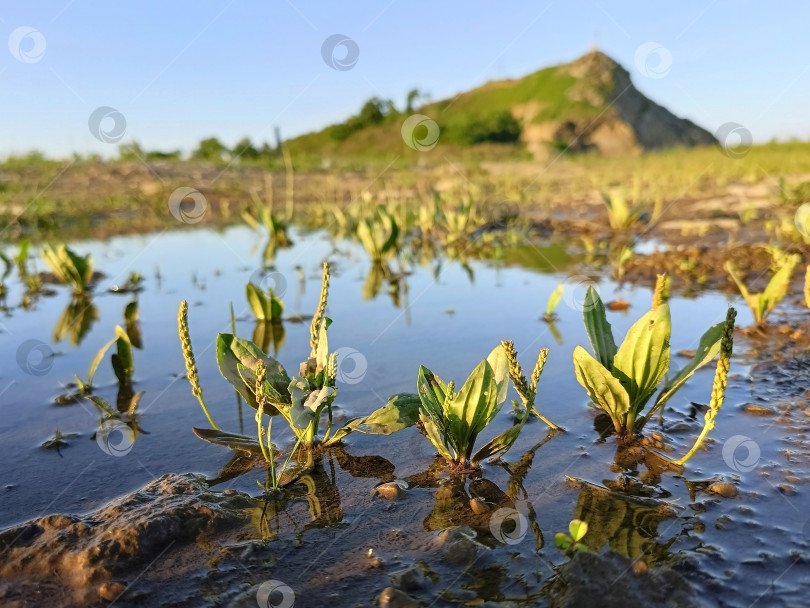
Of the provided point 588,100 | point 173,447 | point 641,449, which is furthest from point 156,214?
point 588,100

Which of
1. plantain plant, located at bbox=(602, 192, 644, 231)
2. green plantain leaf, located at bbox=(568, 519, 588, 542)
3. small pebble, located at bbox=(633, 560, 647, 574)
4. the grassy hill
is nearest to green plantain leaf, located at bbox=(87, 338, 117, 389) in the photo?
green plantain leaf, located at bbox=(568, 519, 588, 542)

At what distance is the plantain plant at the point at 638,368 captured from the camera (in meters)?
1.96

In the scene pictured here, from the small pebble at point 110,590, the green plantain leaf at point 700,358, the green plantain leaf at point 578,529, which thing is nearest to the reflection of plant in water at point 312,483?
the small pebble at point 110,590

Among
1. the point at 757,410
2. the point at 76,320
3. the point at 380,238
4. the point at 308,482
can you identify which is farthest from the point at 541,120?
the point at 308,482

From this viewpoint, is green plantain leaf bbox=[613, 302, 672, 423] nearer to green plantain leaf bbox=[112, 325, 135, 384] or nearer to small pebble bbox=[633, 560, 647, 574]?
small pebble bbox=[633, 560, 647, 574]

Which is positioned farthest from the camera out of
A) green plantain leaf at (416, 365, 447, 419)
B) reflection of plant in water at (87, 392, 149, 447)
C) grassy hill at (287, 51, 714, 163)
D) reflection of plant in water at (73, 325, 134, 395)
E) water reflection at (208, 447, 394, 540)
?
grassy hill at (287, 51, 714, 163)

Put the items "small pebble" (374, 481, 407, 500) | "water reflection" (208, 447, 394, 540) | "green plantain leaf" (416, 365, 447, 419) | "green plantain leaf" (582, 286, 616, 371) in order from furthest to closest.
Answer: "green plantain leaf" (582, 286, 616, 371)
"green plantain leaf" (416, 365, 447, 419)
"small pebble" (374, 481, 407, 500)
"water reflection" (208, 447, 394, 540)

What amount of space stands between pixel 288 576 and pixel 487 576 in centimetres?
45

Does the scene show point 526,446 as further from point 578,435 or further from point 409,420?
point 409,420

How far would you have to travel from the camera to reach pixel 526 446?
6.81 feet

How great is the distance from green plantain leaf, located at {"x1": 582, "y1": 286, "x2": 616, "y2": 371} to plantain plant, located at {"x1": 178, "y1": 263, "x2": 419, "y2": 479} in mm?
703

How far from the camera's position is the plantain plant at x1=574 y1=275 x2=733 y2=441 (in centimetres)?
196

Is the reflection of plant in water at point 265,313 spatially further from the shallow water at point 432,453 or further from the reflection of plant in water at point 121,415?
the reflection of plant in water at point 121,415

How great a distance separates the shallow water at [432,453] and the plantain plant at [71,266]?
54 centimetres
